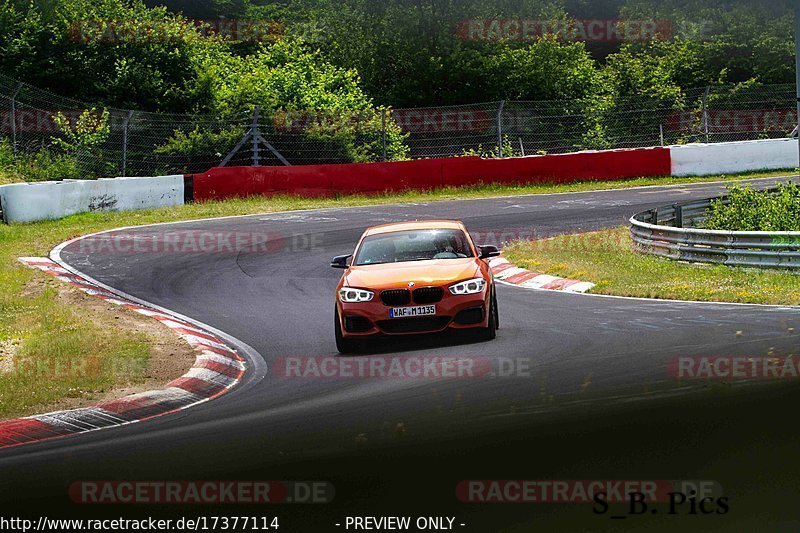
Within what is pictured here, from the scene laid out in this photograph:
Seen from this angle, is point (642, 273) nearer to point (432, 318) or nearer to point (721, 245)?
point (721, 245)

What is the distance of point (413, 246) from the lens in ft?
43.4

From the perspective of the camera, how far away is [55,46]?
39.1 metres

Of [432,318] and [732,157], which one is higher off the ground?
[732,157]

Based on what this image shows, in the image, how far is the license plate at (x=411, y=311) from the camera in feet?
39.0

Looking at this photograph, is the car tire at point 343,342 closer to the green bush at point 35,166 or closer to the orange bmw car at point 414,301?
the orange bmw car at point 414,301

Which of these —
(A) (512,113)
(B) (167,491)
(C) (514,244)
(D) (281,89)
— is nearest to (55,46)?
(D) (281,89)

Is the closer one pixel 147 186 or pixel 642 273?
pixel 642 273

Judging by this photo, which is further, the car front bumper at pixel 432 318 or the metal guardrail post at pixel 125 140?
the metal guardrail post at pixel 125 140

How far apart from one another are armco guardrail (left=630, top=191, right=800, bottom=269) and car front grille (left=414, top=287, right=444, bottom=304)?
7440 mm

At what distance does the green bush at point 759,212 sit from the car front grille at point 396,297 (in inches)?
398

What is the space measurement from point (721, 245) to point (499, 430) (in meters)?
11.7

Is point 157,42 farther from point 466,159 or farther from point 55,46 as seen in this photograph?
point 466,159
